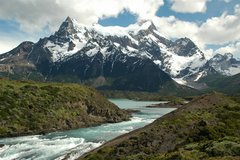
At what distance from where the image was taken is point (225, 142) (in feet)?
145

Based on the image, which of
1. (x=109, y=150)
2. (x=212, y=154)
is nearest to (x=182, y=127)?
(x=109, y=150)

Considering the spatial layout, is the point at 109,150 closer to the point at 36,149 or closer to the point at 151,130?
the point at 151,130

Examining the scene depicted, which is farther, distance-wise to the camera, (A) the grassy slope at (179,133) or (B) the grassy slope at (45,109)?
(B) the grassy slope at (45,109)

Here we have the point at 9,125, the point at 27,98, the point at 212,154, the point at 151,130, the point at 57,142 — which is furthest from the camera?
the point at 27,98

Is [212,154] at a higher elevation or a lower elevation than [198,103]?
lower

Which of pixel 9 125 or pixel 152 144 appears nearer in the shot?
pixel 152 144

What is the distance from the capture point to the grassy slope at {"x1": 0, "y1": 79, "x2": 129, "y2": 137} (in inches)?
5861

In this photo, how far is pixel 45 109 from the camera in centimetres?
16550

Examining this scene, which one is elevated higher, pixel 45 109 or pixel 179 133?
pixel 45 109

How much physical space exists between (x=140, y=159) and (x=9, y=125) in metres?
106

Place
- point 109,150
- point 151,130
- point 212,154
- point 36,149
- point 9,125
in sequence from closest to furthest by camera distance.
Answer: point 212,154 → point 109,150 → point 151,130 → point 36,149 → point 9,125

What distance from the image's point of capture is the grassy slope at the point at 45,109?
148875 mm

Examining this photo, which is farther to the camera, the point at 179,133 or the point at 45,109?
the point at 45,109

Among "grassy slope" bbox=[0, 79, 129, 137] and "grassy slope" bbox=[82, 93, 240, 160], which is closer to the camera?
"grassy slope" bbox=[82, 93, 240, 160]
